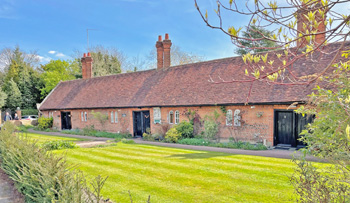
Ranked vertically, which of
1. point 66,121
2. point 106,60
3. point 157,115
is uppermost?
point 106,60

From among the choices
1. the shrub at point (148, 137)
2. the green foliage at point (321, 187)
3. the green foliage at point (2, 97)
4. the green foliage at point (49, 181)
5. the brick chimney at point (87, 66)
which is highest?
the brick chimney at point (87, 66)

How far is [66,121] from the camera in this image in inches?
1011

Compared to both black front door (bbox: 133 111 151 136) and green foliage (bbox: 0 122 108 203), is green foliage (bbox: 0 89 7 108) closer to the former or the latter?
black front door (bbox: 133 111 151 136)

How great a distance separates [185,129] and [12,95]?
126 ft

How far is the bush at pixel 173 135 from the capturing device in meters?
14.9

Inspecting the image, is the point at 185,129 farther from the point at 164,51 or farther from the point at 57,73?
the point at 57,73

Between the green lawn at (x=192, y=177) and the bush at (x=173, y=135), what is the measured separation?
183 inches

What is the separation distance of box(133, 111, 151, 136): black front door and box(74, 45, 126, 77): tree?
23.6 m

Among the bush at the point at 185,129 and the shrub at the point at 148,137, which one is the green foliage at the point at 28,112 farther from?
the bush at the point at 185,129

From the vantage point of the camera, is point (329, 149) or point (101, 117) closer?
point (329, 149)

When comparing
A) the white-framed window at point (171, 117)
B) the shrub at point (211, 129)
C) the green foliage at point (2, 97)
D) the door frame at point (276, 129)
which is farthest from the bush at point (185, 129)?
the green foliage at point (2, 97)

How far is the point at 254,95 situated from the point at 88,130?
16285mm

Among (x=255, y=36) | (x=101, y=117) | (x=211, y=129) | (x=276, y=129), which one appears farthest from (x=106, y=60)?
(x=276, y=129)

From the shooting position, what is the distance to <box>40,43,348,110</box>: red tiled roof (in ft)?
41.6
